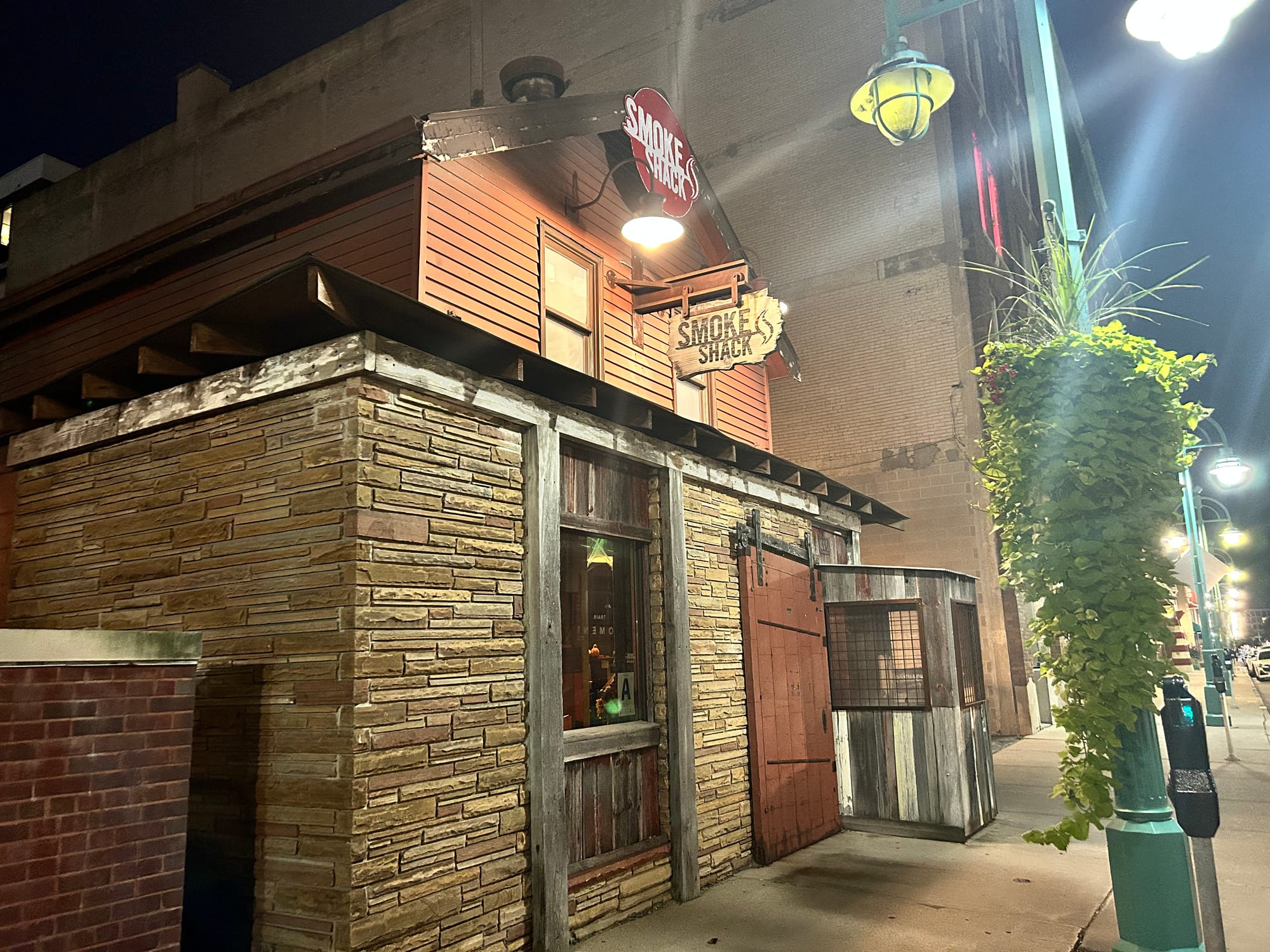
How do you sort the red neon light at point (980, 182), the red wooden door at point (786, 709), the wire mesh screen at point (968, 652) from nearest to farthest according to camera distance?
the red wooden door at point (786, 709), the wire mesh screen at point (968, 652), the red neon light at point (980, 182)

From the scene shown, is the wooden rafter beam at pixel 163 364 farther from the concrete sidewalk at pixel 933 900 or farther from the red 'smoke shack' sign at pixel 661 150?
the red 'smoke shack' sign at pixel 661 150

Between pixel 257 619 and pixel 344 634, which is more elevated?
pixel 257 619

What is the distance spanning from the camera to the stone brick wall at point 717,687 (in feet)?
26.1

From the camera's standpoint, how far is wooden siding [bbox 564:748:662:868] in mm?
6559

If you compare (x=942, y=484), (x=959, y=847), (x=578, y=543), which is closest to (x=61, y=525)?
(x=578, y=543)

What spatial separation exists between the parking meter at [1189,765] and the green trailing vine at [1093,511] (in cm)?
13

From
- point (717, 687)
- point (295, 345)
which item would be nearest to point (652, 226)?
point (295, 345)

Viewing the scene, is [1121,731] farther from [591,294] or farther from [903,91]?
[591,294]

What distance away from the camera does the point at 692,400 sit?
11.8m

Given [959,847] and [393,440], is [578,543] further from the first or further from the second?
[959,847]

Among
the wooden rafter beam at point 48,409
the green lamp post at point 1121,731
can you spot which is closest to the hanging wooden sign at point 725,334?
the green lamp post at point 1121,731

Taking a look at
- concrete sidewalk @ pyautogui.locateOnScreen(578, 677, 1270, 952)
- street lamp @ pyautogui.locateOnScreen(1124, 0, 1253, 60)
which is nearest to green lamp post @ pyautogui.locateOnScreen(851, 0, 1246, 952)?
street lamp @ pyautogui.locateOnScreen(1124, 0, 1253, 60)

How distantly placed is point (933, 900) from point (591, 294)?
692 cm

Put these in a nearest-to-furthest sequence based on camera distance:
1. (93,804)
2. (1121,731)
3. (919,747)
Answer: (93,804) < (1121,731) < (919,747)
